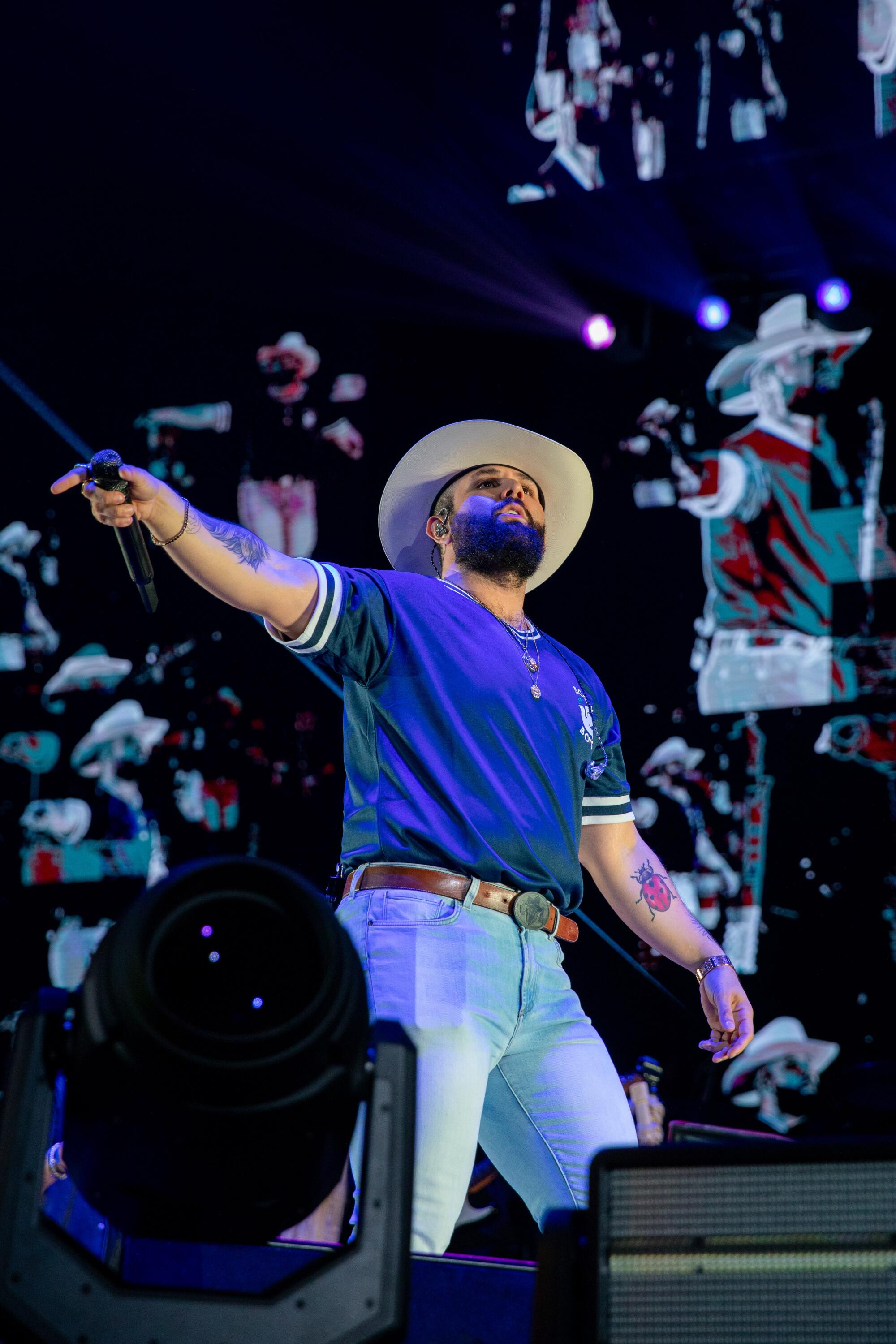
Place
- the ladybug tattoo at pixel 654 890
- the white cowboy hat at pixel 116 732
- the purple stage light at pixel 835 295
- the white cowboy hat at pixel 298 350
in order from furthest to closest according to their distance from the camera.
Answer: the white cowboy hat at pixel 298 350 < the white cowboy hat at pixel 116 732 < the purple stage light at pixel 835 295 < the ladybug tattoo at pixel 654 890

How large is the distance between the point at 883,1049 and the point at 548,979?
2.20 meters

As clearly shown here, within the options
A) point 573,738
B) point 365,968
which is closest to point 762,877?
point 573,738

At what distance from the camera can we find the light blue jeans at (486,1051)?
2115 mm

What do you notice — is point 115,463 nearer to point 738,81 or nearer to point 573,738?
point 573,738

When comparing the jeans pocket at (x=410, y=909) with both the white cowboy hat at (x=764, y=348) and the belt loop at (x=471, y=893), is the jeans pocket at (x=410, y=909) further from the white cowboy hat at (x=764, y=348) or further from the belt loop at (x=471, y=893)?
the white cowboy hat at (x=764, y=348)

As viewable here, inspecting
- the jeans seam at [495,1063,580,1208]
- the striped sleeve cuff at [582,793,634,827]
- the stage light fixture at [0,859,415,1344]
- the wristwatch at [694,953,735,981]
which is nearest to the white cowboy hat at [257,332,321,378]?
the striped sleeve cuff at [582,793,634,827]

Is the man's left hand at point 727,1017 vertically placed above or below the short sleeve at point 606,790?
below

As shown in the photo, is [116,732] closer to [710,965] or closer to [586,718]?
[586,718]

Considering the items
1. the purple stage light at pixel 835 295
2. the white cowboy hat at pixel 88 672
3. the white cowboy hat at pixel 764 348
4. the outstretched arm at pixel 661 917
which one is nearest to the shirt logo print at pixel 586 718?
the outstretched arm at pixel 661 917

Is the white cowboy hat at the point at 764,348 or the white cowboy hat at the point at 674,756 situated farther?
the white cowboy hat at the point at 764,348

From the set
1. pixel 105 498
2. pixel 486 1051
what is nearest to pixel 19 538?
pixel 105 498

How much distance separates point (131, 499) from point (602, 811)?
4.40ft

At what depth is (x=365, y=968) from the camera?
230cm

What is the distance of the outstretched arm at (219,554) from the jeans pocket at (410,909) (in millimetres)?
520
